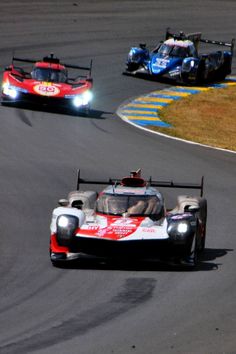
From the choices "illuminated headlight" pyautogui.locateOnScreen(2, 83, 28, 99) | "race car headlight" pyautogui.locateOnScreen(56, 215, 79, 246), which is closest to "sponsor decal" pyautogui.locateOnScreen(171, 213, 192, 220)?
"race car headlight" pyautogui.locateOnScreen(56, 215, 79, 246)

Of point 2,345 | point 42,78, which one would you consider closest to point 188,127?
point 42,78

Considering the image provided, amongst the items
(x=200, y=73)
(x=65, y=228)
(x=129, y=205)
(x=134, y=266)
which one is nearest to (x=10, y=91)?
(x=200, y=73)

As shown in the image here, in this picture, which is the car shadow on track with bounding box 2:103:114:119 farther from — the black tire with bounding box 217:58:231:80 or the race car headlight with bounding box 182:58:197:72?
the black tire with bounding box 217:58:231:80

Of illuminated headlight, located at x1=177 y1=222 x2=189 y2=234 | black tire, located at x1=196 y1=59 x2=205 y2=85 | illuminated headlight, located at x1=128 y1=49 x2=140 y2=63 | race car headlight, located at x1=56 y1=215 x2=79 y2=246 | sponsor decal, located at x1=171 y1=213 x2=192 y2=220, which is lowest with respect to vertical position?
A: race car headlight, located at x1=56 y1=215 x2=79 y2=246

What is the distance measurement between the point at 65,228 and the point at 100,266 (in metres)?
0.80

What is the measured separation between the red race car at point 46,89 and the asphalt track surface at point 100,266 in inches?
18.1

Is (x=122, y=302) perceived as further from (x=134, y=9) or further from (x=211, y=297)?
(x=134, y=9)

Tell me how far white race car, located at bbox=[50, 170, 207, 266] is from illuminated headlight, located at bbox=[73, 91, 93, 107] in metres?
13.8

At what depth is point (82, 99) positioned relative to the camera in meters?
32.5

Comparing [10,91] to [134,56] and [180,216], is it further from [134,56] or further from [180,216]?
[180,216]

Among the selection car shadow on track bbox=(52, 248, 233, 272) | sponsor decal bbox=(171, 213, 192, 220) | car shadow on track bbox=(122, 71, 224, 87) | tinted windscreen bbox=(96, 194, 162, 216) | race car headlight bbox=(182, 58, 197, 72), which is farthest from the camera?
car shadow on track bbox=(122, 71, 224, 87)

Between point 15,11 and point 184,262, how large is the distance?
112 feet

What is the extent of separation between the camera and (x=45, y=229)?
19922 mm

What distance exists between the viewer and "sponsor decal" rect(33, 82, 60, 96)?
105 ft
